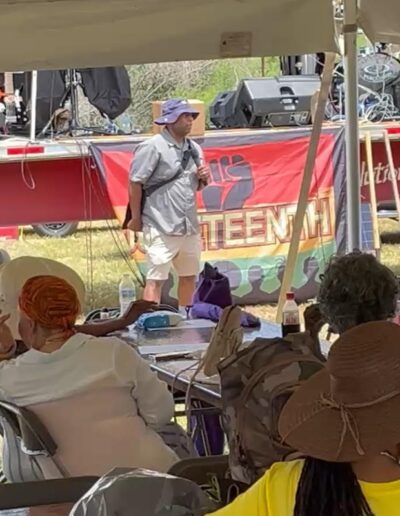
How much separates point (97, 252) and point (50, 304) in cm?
672

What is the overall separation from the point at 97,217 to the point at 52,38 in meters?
3.69

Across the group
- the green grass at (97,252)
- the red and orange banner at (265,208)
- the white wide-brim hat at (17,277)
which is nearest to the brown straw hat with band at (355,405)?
the white wide-brim hat at (17,277)

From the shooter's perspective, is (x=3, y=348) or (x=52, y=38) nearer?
(x=3, y=348)

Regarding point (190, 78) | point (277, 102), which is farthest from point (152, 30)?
point (190, 78)

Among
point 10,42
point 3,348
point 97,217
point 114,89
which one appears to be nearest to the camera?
point 3,348

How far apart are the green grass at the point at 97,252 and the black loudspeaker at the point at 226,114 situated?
1373 millimetres

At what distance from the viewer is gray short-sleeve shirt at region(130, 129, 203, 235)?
7012 millimetres

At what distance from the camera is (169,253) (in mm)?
7113

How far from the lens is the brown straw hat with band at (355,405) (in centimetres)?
166

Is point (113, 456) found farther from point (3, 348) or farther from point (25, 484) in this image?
point (3, 348)

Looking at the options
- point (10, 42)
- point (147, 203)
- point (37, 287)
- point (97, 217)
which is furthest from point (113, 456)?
point (97, 217)

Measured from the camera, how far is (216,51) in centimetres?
428

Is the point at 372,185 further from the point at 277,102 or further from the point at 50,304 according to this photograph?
the point at 50,304

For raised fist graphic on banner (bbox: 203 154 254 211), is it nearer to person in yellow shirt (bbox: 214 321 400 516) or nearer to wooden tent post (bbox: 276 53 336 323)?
wooden tent post (bbox: 276 53 336 323)
